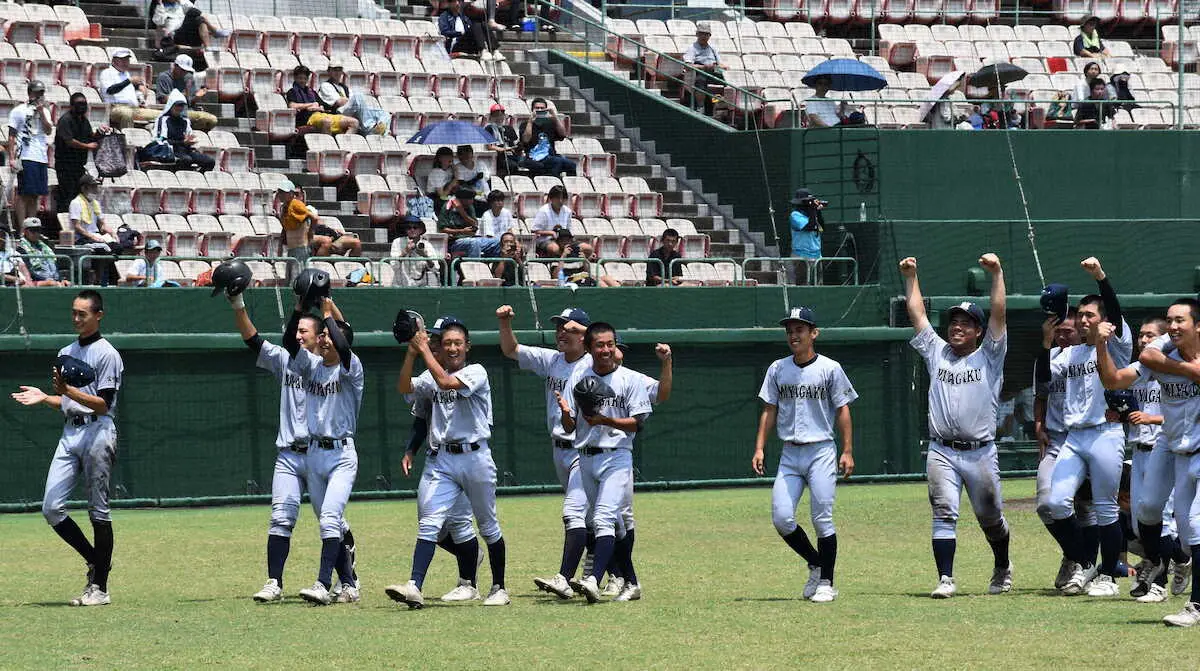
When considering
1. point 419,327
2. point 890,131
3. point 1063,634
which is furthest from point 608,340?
point 890,131

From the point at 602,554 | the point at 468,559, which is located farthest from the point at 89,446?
the point at 602,554

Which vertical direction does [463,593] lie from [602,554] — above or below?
below

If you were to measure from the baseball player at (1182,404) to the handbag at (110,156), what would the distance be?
1375 cm

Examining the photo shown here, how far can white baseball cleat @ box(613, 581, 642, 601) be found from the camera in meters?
11.3

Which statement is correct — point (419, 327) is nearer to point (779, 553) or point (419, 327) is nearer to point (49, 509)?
point (49, 509)

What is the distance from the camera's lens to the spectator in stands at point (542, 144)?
24.2 m

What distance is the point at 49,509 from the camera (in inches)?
448

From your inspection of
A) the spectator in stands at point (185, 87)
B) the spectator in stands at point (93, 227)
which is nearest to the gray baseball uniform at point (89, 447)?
the spectator in stands at point (93, 227)

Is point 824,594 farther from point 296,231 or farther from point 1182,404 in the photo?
point 296,231

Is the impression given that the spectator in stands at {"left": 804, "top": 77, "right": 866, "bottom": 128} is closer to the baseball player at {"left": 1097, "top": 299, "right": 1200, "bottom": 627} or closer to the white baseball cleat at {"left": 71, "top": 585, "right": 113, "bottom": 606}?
the baseball player at {"left": 1097, "top": 299, "right": 1200, "bottom": 627}

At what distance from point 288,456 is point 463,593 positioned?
1.38 metres

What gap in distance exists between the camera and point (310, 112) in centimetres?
2359

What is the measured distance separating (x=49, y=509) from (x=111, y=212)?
1018cm

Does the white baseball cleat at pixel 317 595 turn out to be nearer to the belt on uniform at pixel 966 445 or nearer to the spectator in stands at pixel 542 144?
the belt on uniform at pixel 966 445
